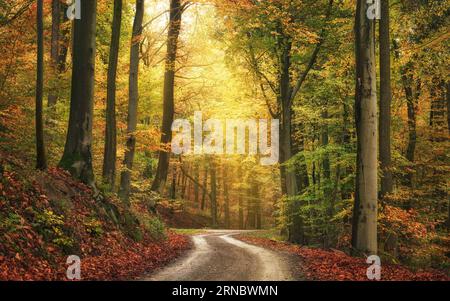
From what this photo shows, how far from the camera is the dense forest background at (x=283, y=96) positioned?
12.5m

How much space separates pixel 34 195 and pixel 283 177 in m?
16.2

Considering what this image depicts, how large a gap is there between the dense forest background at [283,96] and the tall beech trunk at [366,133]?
30mm

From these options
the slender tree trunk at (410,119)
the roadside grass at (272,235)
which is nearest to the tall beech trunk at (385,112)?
the slender tree trunk at (410,119)

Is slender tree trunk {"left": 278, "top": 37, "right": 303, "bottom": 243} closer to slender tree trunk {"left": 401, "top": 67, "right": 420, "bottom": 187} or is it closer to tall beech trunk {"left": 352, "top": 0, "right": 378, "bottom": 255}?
slender tree trunk {"left": 401, "top": 67, "right": 420, "bottom": 187}

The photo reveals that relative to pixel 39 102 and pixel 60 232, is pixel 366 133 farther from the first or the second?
pixel 39 102

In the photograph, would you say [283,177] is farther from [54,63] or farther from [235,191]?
[235,191]

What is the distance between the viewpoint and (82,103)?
13.0 m

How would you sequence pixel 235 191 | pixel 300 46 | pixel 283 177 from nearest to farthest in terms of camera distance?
1. pixel 300 46
2. pixel 283 177
3. pixel 235 191

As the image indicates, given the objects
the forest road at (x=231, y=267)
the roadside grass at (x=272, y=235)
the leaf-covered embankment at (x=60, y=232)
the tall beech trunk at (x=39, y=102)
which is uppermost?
the tall beech trunk at (x=39, y=102)

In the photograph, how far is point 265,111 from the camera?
26438 millimetres

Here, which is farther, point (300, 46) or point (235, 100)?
point (235, 100)

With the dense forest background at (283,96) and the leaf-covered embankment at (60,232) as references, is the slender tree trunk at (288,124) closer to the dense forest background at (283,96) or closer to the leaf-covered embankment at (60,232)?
the dense forest background at (283,96)

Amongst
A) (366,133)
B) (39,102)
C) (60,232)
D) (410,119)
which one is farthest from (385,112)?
(39,102)
